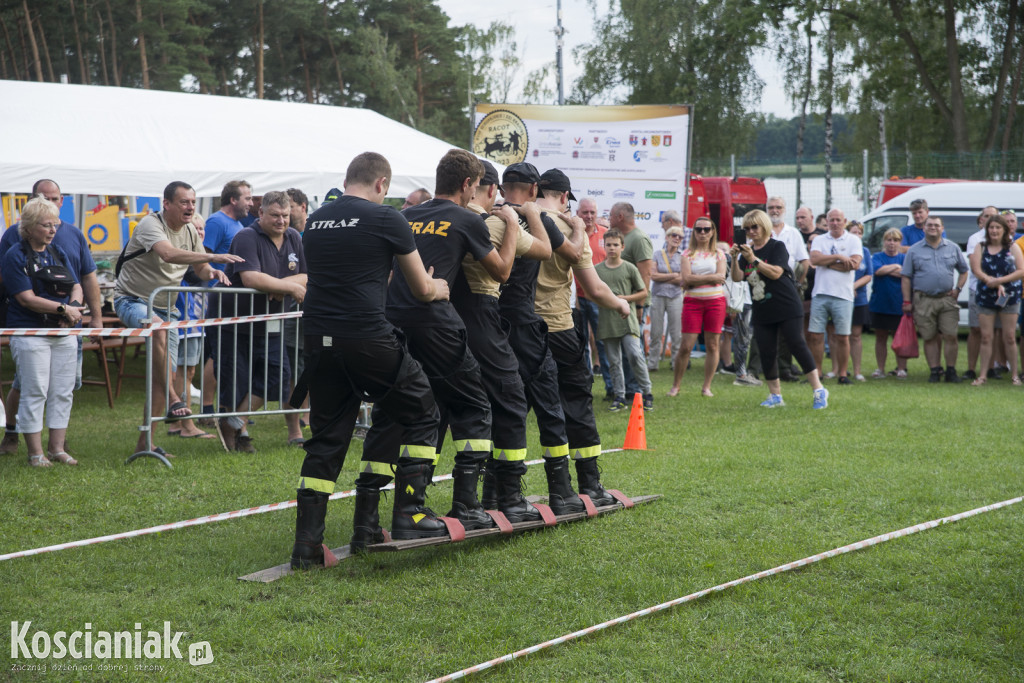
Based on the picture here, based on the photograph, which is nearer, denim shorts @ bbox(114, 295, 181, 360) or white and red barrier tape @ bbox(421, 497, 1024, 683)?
white and red barrier tape @ bbox(421, 497, 1024, 683)

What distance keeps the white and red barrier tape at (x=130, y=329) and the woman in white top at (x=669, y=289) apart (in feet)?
17.2

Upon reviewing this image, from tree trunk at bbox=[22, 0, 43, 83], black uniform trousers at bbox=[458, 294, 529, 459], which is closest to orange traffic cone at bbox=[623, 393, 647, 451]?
black uniform trousers at bbox=[458, 294, 529, 459]

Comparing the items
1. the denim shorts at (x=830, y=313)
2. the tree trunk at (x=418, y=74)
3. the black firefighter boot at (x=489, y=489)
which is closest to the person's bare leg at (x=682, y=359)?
the denim shorts at (x=830, y=313)

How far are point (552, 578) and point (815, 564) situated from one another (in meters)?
1.35

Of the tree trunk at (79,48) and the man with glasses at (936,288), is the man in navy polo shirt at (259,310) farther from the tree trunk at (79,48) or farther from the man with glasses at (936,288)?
the tree trunk at (79,48)

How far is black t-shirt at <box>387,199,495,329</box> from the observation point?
4859 millimetres

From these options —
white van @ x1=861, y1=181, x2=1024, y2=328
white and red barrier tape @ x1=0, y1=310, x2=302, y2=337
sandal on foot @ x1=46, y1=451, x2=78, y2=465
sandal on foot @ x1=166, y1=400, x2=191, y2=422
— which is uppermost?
white van @ x1=861, y1=181, x2=1024, y2=328

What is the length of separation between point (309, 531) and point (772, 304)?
6401 mm

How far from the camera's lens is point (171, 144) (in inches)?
460

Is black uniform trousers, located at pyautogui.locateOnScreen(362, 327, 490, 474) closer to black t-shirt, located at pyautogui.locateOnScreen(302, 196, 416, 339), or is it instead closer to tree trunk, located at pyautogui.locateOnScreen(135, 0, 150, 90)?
black t-shirt, located at pyautogui.locateOnScreen(302, 196, 416, 339)

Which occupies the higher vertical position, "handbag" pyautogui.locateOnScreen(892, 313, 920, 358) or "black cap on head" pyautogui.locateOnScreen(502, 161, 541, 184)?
"black cap on head" pyautogui.locateOnScreen(502, 161, 541, 184)

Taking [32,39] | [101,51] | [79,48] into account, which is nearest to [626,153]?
[32,39]

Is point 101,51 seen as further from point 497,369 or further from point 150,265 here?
point 497,369

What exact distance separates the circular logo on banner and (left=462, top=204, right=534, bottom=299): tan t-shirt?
926cm
